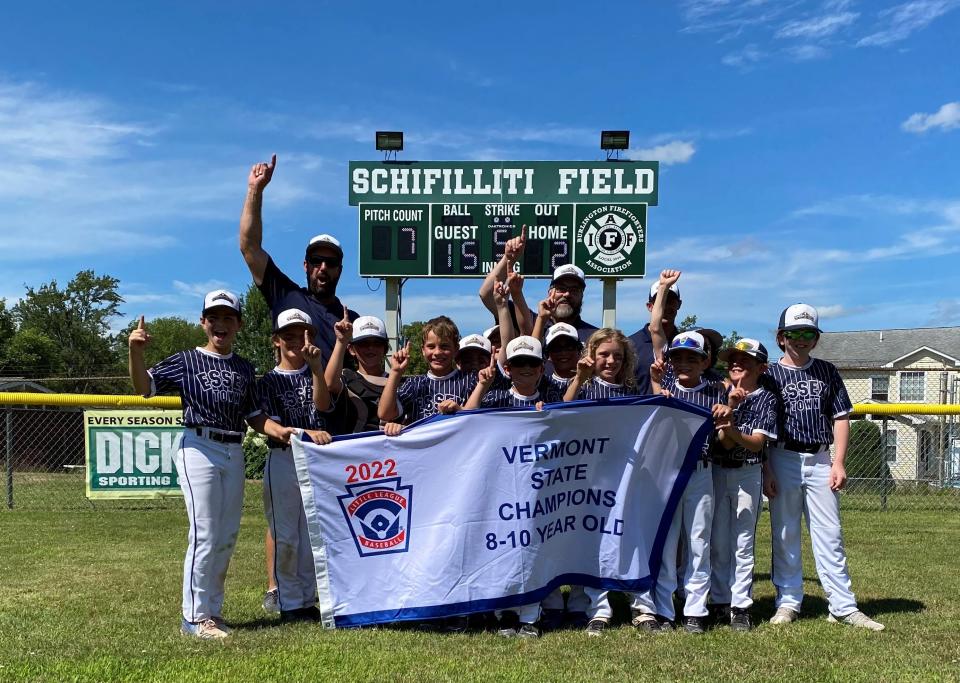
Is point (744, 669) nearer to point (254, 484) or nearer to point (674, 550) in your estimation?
point (674, 550)

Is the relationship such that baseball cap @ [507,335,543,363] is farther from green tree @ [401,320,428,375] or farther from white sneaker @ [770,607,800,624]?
green tree @ [401,320,428,375]

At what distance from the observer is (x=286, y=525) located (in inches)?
213

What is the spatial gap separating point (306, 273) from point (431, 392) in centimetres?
129

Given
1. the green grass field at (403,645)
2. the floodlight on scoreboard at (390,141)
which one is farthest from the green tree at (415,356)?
the green grass field at (403,645)

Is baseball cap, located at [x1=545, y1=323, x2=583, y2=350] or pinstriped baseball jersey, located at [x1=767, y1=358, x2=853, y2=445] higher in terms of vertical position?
baseball cap, located at [x1=545, y1=323, x2=583, y2=350]

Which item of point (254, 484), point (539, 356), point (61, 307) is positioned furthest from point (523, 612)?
point (61, 307)

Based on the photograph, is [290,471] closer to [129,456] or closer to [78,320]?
[129,456]

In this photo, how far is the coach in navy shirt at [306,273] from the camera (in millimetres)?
5797

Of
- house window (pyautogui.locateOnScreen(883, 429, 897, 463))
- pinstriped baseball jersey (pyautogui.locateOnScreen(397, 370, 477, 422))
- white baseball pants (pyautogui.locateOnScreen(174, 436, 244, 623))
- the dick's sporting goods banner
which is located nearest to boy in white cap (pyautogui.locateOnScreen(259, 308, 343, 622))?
white baseball pants (pyautogui.locateOnScreen(174, 436, 244, 623))

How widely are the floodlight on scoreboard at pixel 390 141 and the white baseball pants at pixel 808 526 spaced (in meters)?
13.8

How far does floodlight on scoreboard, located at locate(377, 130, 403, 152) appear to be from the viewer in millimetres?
18094

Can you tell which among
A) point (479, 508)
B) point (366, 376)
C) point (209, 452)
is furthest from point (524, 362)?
point (209, 452)

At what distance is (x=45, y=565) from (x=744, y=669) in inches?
231

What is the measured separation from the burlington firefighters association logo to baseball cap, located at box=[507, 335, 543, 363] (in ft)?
3.31
